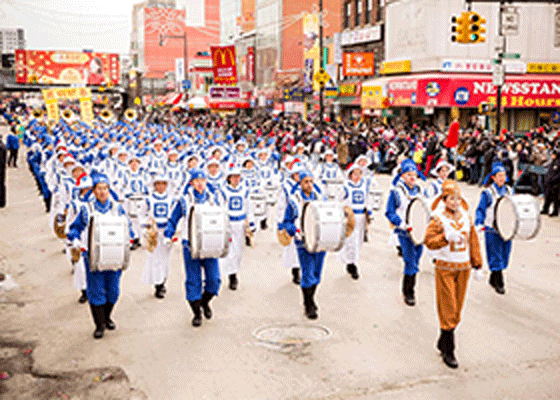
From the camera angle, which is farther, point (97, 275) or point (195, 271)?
point (195, 271)

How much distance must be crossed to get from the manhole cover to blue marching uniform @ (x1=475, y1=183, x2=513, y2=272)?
2.84 metres

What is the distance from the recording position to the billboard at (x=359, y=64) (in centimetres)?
3688

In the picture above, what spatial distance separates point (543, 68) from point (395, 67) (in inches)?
286

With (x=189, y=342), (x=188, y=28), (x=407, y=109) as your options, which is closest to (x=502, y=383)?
(x=189, y=342)

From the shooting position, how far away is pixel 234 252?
9719 mm

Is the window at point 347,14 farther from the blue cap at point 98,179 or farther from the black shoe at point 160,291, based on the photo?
the blue cap at point 98,179

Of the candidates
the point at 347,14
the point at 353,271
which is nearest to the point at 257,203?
the point at 353,271

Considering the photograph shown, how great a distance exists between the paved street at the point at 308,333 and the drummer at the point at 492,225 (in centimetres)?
35

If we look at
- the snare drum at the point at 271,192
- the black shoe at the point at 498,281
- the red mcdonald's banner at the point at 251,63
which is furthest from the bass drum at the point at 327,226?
the red mcdonald's banner at the point at 251,63

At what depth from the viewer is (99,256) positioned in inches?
270

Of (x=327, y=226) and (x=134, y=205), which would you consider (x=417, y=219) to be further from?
(x=134, y=205)

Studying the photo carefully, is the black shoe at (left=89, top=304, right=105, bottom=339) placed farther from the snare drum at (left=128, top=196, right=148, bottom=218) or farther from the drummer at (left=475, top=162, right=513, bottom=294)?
the drummer at (left=475, top=162, right=513, bottom=294)

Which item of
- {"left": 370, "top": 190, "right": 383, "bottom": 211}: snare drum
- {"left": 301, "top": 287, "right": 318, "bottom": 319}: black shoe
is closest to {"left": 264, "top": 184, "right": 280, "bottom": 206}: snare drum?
{"left": 370, "top": 190, "right": 383, "bottom": 211}: snare drum

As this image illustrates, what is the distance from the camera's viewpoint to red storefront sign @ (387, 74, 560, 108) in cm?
3012
